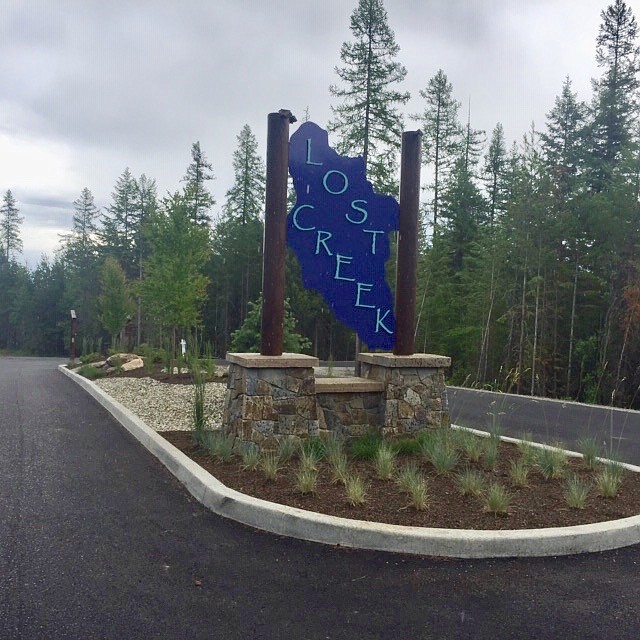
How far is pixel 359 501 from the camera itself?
15.8 ft

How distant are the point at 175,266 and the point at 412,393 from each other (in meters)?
11.8

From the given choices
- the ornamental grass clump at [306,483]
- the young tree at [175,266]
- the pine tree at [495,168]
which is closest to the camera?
the ornamental grass clump at [306,483]

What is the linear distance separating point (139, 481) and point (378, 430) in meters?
2.69

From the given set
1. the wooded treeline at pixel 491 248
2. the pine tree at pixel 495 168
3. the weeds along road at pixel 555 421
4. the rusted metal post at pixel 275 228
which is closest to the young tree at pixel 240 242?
the wooded treeline at pixel 491 248

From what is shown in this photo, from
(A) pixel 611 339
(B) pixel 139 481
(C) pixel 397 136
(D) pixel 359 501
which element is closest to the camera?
(D) pixel 359 501

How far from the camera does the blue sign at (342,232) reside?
7.27m

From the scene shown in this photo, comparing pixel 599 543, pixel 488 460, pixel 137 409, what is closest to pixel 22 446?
pixel 137 409

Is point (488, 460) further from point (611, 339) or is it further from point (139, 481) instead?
point (611, 339)

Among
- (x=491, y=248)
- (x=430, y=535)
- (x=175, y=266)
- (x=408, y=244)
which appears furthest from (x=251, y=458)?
(x=491, y=248)

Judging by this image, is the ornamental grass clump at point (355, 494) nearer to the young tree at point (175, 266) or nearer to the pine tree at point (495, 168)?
the young tree at point (175, 266)

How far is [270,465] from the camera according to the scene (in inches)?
217

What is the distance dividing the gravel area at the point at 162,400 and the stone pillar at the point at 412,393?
2430 millimetres

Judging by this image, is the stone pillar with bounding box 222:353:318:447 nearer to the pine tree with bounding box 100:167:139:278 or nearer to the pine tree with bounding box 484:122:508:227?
the pine tree with bounding box 484:122:508:227

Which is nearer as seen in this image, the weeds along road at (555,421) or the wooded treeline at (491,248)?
the weeds along road at (555,421)
